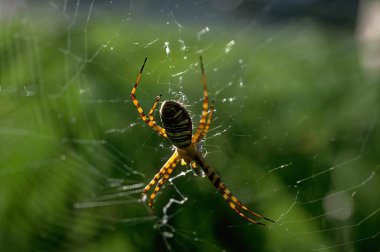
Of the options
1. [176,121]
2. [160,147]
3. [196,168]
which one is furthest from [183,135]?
[160,147]

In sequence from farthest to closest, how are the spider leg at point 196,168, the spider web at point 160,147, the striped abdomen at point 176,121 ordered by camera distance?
the spider web at point 160,147
the spider leg at point 196,168
the striped abdomen at point 176,121

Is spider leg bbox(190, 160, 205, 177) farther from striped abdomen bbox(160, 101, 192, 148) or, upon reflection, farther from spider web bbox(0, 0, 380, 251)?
striped abdomen bbox(160, 101, 192, 148)

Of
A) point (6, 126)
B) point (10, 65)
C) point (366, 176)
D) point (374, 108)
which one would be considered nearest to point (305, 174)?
point (366, 176)

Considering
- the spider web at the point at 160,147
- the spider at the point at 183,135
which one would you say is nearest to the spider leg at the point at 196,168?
the spider at the point at 183,135

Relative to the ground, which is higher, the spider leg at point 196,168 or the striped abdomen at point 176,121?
the striped abdomen at point 176,121

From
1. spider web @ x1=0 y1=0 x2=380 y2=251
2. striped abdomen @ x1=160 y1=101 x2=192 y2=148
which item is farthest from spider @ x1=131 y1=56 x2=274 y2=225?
spider web @ x1=0 y1=0 x2=380 y2=251

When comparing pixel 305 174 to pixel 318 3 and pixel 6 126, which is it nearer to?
pixel 6 126

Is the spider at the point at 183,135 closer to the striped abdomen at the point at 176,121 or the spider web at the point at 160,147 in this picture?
the striped abdomen at the point at 176,121

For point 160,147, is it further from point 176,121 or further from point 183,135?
point 176,121
